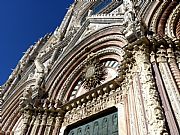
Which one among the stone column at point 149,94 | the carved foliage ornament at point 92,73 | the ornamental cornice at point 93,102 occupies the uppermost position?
the carved foliage ornament at point 92,73

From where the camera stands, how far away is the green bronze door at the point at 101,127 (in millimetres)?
5926

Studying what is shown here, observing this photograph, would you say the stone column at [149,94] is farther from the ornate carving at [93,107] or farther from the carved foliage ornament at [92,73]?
the carved foliage ornament at [92,73]

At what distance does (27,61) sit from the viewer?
13.6 meters

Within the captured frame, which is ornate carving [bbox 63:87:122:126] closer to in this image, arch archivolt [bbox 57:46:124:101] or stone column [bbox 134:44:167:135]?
arch archivolt [bbox 57:46:124:101]

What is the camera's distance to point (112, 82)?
665 centimetres

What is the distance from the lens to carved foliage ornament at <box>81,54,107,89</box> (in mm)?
7574

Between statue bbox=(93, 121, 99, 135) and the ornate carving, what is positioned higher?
the ornate carving

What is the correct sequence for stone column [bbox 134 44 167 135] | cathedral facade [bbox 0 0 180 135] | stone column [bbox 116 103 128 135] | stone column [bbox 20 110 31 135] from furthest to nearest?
stone column [bbox 20 110 31 135], stone column [bbox 116 103 128 135], cathedral facade [bbox 0 0 180 135], stone column [bbox 134 44 167 135]

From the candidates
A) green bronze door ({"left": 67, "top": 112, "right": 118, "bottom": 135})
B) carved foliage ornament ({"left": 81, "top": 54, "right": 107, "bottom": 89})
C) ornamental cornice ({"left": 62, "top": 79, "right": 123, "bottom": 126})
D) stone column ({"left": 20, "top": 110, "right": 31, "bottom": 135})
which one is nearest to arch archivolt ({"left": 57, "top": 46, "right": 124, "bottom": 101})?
carved foliage ornament ({"left": 81, "top": 54, "right": 107, "bottom": 89})

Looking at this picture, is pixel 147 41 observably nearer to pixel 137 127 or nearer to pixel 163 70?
pixel 163 70

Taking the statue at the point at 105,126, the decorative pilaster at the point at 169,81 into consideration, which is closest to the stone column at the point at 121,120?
the statue at the point at 105,126

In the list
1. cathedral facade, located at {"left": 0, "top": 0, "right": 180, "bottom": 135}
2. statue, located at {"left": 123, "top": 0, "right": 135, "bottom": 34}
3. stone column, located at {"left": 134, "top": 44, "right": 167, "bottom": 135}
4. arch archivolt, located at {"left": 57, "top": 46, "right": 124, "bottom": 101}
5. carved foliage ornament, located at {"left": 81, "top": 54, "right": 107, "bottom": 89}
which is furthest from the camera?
arch archivolt, located at {"left": 57, "top": 46, "right": 124, "bottom": 101}

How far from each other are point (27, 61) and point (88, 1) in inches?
199

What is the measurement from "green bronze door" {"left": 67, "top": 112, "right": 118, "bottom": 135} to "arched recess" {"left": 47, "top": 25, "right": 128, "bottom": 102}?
5.96 ft
